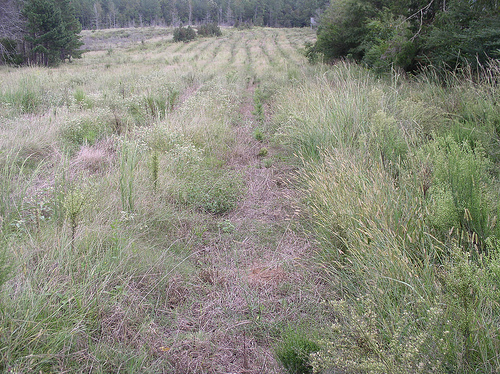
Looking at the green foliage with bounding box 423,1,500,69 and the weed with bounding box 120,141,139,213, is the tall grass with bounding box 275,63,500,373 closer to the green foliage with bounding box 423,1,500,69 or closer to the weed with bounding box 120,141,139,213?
the green foliage with bounding box 423,1,500,69

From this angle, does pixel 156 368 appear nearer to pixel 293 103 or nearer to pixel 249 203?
pixel 249 203

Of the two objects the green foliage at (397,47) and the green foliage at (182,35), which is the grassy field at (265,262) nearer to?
the green foliage at (397,47)

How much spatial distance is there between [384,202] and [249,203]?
1798 millimetres

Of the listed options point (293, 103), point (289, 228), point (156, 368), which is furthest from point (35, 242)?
point (293, 103)

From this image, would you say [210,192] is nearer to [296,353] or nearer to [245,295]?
[245,295]

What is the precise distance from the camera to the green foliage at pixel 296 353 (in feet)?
5.97

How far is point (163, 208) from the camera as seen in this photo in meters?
3.36

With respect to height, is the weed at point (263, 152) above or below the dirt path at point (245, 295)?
above

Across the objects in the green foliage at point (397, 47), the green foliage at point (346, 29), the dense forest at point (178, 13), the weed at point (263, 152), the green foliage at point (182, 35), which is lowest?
the weed at point (263, 152)

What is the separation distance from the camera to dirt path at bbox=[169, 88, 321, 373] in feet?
6.55

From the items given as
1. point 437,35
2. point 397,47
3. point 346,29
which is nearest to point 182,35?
point 346,29

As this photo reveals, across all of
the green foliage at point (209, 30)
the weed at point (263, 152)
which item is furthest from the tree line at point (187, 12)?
the weed at point (263, 152)

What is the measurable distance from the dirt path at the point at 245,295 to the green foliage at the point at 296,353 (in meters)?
0.08

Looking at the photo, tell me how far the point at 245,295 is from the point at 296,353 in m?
0.73
